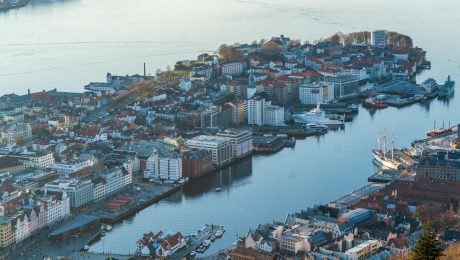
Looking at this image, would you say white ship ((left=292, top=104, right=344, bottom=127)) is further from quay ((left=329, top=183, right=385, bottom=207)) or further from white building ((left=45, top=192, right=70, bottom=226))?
white building ((left=45, top=192, right=70, bottom=226))

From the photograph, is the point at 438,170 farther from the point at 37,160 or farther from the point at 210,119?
the point at 37,160

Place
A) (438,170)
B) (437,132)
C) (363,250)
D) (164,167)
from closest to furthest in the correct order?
(363,250) → (438,170) → (164,167) → (437,132)

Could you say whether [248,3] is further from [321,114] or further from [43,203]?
[43,203]

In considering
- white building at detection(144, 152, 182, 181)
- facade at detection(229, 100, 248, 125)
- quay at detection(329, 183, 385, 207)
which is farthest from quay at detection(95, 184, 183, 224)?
facade at detection(229, 100, 248, 125)

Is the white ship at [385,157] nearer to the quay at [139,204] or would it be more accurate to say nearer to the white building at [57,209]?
the quay at [139,204]

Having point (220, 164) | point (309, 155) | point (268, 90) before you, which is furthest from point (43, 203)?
point (268, 90)

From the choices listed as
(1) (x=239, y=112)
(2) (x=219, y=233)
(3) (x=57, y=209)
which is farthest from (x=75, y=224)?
(1) (x=239, y=112)

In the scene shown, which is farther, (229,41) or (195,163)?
(229,41)
